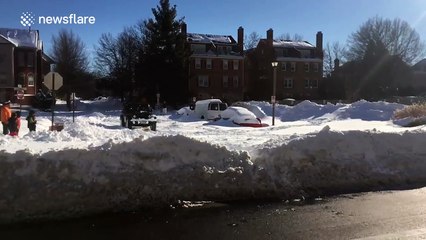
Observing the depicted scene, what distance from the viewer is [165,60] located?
6028 centimetres

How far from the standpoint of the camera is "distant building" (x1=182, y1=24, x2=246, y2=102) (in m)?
73.8

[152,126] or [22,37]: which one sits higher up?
[22,37]

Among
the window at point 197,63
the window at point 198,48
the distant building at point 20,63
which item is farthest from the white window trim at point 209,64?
the distant building at point 20,63

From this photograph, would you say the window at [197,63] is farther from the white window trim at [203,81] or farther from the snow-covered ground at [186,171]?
the snow-covered ground at [186,171]

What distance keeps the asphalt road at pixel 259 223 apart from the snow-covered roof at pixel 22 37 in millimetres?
63534

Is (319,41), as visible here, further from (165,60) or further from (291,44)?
(165,60)

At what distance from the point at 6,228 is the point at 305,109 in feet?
125

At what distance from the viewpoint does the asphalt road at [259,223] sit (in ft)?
23.2

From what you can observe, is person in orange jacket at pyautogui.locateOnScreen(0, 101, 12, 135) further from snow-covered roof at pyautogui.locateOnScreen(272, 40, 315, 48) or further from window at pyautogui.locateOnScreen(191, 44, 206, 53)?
snow-covered roof at pyautogui.locateOnScreen(272, 40, 315, 48)

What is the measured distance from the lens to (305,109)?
43531mm

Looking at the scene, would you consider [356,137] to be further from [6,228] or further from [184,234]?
[6,228]

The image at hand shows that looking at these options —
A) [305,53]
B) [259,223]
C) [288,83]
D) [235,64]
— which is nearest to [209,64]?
[235,64]

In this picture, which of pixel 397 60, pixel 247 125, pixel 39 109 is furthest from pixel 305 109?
pixel 397 60

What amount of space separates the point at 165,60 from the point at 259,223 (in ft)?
176
